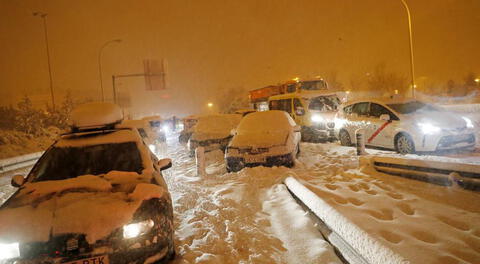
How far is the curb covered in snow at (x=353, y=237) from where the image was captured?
268 cm

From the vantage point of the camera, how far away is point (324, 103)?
15555 millimetres

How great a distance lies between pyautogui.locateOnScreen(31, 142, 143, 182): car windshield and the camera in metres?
4.34

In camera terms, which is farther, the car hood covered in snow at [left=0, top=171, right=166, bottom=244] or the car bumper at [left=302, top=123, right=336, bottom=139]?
the car bumper at [left=302, top=123, right=336, bottom=139]

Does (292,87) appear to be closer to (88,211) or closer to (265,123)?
(265,123)

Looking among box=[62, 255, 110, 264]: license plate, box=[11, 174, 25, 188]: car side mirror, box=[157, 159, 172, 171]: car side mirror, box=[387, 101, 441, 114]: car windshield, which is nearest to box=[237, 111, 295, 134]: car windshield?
box=[387, 101, 441, 114]: car windshield

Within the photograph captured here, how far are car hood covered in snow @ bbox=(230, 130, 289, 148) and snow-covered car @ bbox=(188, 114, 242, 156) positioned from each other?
2425 millimetres

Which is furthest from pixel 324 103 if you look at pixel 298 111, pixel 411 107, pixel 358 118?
pixel 411 107

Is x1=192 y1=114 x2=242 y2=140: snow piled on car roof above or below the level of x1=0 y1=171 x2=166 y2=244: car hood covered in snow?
above

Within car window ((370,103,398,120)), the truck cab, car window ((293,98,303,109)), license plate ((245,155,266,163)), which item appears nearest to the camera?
license plate ((245,155,266,163))

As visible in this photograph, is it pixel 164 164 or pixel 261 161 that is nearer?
pixel 164 164

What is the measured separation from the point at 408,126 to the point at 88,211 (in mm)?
8706

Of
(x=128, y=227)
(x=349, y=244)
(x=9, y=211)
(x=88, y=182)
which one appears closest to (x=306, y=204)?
(x=349, y=244)

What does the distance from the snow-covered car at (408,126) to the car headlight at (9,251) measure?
912 centimetres

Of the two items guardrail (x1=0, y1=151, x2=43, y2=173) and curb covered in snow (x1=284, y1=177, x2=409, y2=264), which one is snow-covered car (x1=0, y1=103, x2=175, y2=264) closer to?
curb covered in snow (x1=284, y1=177, x2=409, y2=264)
